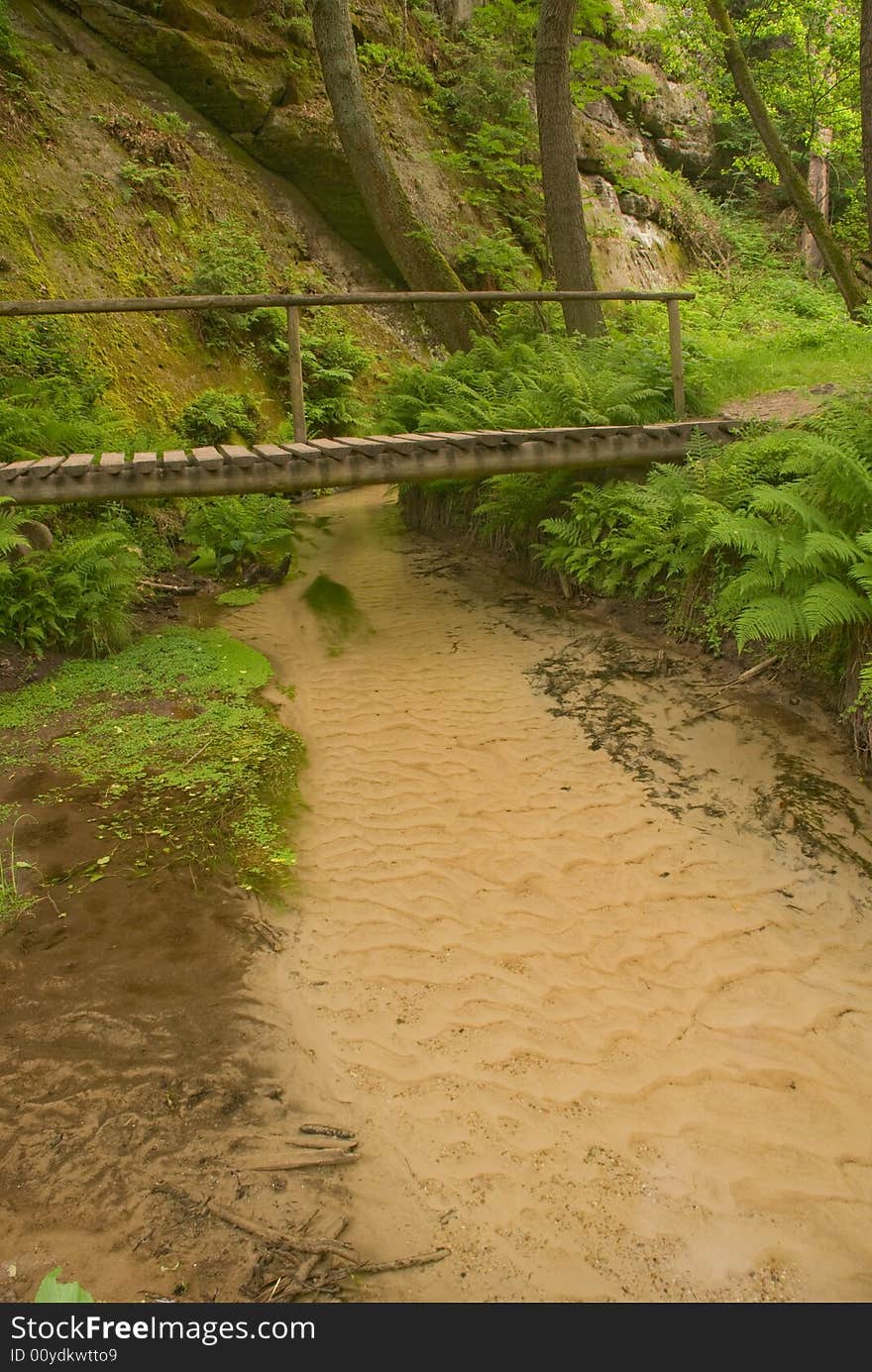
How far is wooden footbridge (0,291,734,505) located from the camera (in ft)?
19.9

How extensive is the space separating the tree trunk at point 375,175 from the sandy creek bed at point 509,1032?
7622 mm

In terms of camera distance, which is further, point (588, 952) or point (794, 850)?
point (794, 850)

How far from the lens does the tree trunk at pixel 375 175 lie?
33.9 feet

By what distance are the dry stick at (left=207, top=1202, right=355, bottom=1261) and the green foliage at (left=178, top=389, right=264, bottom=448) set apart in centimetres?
865

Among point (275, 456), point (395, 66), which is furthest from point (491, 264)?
point (275, 456)

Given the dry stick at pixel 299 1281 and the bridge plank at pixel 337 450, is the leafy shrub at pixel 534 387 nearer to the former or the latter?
the bridge plank at pixel 337 450

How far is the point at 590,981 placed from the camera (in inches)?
141

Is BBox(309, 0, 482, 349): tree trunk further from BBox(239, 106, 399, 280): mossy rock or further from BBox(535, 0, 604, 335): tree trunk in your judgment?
BBox(239, 106, 399, 280): mossy rock

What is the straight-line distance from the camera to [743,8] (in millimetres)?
19609

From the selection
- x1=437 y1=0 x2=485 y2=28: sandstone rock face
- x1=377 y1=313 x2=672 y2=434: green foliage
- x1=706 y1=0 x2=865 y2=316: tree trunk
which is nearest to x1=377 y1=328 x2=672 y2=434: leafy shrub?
x1=377 y1=313 x2=672 y2=434: green foliage

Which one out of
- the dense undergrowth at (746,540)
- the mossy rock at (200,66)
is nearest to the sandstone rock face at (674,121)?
the mossy rock at (200,66)

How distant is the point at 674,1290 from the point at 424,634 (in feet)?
17.5
